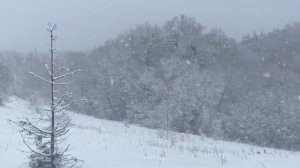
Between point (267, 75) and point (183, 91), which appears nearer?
point (183, 91)

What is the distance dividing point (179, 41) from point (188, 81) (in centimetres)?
653

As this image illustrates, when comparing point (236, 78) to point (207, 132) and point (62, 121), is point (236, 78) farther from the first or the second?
point (62, 121)

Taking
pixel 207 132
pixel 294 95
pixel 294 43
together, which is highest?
pixel 294 43

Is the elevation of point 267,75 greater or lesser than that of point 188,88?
greater

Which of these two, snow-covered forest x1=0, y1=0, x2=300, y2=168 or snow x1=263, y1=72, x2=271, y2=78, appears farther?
snow x1=263, y1=72, x2=271, y2=78

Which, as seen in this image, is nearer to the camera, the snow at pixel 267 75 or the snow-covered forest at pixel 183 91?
the snow-covered forest at pixel 183 91

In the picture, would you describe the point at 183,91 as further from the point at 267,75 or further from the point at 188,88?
the point at 267,75

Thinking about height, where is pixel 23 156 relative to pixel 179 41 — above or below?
below

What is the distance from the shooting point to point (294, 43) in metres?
77.3

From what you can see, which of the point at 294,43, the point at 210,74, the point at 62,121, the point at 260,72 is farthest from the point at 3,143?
the point at 294,43

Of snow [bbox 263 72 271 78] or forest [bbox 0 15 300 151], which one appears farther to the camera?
snow [bbox 263 72 271 78]

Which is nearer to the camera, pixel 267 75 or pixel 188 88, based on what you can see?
pixel 188 88

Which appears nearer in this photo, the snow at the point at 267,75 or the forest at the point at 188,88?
the forest at the point at 188,88

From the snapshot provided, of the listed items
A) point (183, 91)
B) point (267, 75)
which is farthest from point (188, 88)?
point (267, 75)
